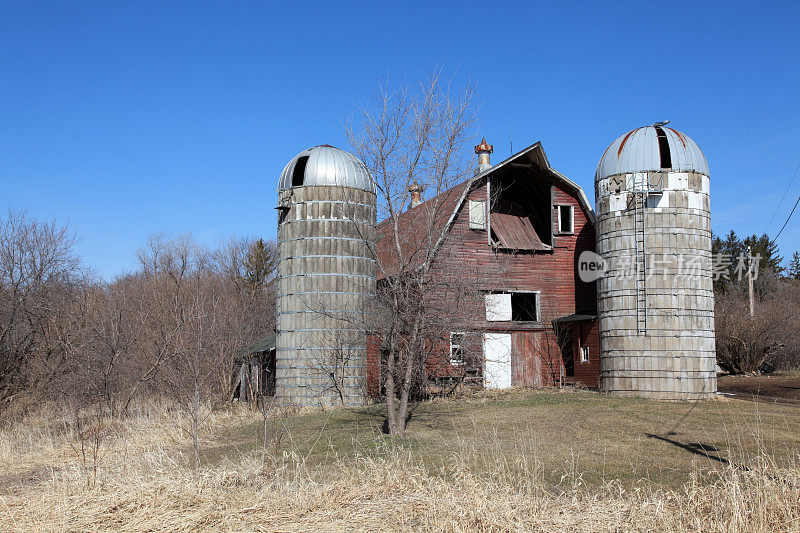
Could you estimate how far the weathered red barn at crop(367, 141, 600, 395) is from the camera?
2091cm

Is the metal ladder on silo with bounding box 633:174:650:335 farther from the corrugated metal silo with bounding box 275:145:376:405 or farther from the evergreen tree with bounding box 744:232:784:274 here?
the evergreen tree with bounding box 744:232:784:274

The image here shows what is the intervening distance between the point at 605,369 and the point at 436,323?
326 inches

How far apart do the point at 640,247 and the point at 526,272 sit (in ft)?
16.7

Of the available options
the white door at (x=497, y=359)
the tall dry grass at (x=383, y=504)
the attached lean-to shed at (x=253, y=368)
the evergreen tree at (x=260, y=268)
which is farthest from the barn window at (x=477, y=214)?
the evergreen tree at (x=260, y=268)

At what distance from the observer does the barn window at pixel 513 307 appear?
21722 mm

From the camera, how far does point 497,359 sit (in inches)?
850

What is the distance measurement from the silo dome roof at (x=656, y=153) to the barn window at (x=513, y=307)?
537cm

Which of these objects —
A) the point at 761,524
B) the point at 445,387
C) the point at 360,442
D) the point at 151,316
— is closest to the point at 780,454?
the point at 761,524

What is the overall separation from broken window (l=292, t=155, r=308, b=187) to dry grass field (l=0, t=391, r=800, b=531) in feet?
25.1

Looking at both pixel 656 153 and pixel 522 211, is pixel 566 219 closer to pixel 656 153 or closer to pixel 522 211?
pixel 522 211

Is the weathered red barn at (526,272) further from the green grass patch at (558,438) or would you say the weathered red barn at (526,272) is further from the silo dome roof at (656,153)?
the silo dome roof at (656,153)

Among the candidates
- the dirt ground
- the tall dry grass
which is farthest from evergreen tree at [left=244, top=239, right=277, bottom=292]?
the tall dry grass

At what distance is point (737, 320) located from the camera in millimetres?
27062

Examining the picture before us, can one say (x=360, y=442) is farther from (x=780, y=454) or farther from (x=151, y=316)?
(x=151, y=316)
